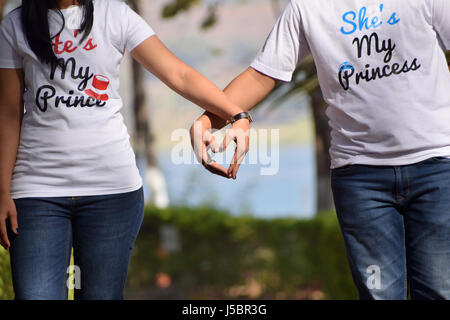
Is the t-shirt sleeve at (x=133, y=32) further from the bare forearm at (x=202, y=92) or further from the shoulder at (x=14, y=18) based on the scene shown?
the shoulder at (x=14, y=18)

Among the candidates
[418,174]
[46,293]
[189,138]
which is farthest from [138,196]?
[418,174]

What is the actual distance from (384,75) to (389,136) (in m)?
0.22

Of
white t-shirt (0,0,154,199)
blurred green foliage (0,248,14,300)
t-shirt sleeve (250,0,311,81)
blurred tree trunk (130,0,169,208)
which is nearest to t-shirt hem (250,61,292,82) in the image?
t-shirt sleeve (250,0,311,81)

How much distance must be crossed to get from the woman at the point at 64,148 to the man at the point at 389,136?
385 mm

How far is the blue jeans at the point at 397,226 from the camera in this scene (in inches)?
87.1

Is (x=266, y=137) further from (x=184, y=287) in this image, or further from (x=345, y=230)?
(x=184, y=287)

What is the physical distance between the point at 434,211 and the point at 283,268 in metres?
6.43

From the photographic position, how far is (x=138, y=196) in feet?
7.80

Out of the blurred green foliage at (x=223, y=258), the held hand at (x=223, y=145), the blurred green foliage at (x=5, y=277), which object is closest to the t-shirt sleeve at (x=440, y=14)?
the held hand at (x=223, y=145)

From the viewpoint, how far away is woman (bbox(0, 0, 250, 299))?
Result: 222cm

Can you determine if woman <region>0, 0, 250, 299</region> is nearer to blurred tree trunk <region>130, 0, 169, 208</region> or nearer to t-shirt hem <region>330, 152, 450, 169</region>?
t-shirt hem <region>330, 152, 450, 169</region>

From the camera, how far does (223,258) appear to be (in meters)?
8.86

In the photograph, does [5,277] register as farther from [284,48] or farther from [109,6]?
[284,48]
